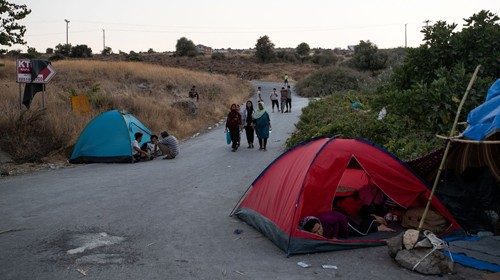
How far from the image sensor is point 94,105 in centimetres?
2181

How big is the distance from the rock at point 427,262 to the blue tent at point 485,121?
1547 millimetres

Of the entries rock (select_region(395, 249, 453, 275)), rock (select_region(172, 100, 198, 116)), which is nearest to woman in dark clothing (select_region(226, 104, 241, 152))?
rock (select_region(172, 100, 198, 116))

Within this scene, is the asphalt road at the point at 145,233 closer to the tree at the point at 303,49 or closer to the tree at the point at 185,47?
the tree at the point at 185,47

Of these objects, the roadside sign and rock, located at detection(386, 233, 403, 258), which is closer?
rock, located at detection(386, 233, 403, 258)

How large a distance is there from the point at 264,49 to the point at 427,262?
86.8m

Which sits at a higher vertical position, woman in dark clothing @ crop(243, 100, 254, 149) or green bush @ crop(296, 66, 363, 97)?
green bush @ crop(296, 66, 363, 97)

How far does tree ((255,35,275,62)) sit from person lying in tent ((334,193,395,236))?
274 feet

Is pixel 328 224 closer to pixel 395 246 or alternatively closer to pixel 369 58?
pixel 395 246

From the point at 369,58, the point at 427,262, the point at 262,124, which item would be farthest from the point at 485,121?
the point at 369,58

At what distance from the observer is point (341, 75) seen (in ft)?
138

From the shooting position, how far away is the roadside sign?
15.2 metres

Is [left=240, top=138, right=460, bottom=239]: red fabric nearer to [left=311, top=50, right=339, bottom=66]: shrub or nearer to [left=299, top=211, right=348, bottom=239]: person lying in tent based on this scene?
[left=299, top=211, right=348, bottom=239]: person lying in tent

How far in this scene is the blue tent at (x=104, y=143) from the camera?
15.7 meters

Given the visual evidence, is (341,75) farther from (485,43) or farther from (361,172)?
(361,172)
